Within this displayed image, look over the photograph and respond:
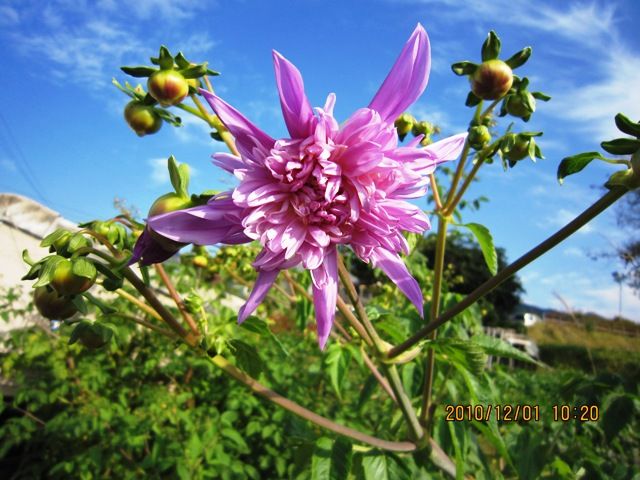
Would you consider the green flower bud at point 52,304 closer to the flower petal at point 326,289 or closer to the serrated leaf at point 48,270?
the serrated leaf at point 48,270

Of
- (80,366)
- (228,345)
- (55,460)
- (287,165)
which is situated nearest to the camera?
(287,165)

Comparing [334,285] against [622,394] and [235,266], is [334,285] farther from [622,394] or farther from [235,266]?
[235,266]

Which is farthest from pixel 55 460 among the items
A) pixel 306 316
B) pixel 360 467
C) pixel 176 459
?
pixel 360 467

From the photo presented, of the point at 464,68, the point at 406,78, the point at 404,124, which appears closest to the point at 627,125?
the point at 406,78

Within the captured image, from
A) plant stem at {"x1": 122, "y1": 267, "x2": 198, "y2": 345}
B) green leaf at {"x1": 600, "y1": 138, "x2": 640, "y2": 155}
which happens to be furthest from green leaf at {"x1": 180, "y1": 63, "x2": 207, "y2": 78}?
green leaf at {"x1": 600, "y1": 138, "x2": 640, "y2": 155}

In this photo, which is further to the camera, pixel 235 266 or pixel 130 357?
A: pixel 130 357

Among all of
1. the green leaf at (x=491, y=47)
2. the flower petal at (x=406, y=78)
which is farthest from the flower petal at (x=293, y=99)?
the green leaf at (x=491, y=47)
